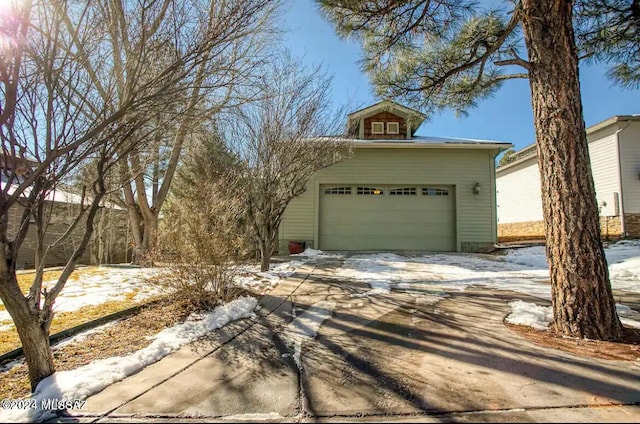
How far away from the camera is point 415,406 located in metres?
2.08

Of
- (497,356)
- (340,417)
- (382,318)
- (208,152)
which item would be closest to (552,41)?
(497,356)

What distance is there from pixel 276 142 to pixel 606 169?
12582 millimetres

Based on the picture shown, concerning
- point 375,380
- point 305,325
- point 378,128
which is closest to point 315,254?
point 378,128

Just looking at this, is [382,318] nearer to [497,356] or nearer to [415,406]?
[497,356]

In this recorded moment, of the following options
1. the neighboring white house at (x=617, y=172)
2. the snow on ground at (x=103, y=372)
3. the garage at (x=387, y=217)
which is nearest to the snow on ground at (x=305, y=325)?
the snow on ground at (x=103, y=372)

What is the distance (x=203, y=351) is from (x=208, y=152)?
23.6 feet

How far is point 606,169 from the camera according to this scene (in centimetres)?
1217

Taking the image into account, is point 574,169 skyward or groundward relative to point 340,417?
skyward

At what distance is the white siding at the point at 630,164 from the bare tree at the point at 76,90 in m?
14.4

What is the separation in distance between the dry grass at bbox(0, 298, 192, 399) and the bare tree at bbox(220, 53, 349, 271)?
117 inches

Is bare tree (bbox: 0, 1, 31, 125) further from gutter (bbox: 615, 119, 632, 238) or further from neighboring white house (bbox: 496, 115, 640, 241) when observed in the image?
gutter (bbox: 615, 119, 632, 238)

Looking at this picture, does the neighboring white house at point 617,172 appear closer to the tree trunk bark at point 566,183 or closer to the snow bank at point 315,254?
the snow bank at point 315,254

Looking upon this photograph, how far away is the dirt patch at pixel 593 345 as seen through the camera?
277cm

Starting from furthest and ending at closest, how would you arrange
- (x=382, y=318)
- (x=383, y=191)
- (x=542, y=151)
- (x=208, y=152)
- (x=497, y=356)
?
(x=383, y=191), (x=208, y=152), (x=382, y=318), (x=542, y=151), (x=497, y=356)
